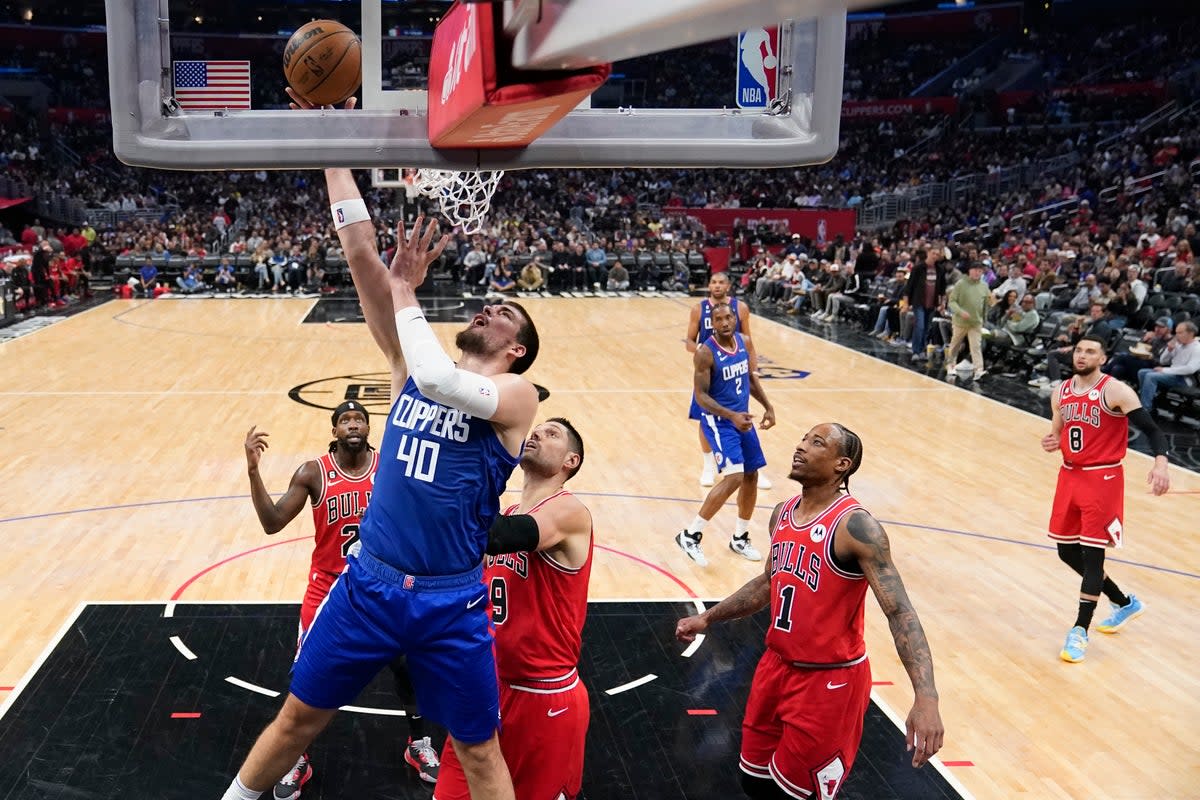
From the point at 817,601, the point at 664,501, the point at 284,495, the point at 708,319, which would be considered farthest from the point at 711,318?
the point at 817,601

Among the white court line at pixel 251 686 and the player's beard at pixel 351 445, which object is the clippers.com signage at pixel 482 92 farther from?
the white court line at pixel 251 686

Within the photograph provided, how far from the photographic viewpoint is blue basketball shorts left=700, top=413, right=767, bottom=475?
7758 mm

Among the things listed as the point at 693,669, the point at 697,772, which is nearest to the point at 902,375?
the point at 693,669

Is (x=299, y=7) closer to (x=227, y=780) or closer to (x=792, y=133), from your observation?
(x=792, y=133)

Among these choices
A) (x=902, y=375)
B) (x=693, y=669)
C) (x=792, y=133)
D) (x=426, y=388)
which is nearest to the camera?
(x=426, y=388)

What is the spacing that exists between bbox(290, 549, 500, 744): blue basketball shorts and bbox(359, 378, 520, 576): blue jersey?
2.3 inches

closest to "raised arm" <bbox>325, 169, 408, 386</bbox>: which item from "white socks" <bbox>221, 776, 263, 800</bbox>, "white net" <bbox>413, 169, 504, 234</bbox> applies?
"white socks" <bbox>221, 776, 263, 800</bbox>

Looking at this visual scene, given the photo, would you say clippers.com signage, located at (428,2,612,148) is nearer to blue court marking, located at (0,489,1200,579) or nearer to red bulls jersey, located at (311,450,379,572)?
red bulls jersey, located at (311,450,379,572)

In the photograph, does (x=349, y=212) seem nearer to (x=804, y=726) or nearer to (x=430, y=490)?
(x=430, y=490)

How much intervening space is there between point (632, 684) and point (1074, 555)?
253cm

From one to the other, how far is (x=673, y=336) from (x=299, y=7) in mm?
14437

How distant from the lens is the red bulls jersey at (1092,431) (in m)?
6.18

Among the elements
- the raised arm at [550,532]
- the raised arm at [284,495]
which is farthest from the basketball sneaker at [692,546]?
the raised arm at [550,532]

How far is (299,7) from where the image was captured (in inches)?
182
